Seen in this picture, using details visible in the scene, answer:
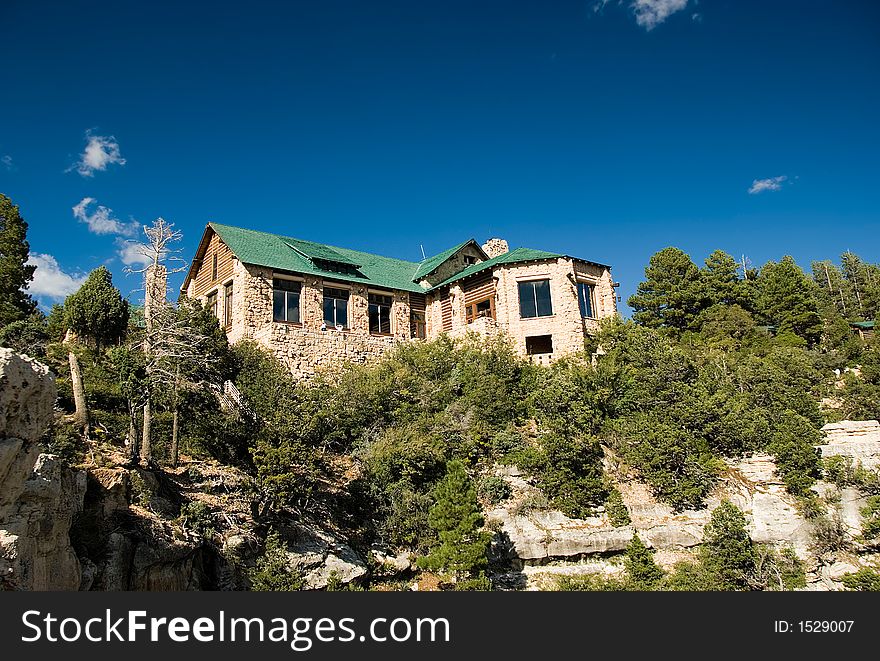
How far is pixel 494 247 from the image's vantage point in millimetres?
39469

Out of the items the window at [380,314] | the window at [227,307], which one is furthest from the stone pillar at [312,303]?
the window at [227,307]

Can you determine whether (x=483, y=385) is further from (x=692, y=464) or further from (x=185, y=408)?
(x=185, y=408)

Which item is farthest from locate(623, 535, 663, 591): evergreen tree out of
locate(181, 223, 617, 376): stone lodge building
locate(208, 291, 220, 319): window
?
locate(208, 291, 220, 319): window

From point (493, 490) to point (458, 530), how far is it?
4.72 meters

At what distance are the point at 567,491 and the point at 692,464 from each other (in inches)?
184

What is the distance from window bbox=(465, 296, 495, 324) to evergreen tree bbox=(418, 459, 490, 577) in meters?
15.2

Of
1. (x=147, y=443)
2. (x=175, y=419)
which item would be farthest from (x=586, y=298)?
(x=147, y=443)

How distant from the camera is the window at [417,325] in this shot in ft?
115

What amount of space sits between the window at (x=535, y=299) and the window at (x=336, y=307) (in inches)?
355

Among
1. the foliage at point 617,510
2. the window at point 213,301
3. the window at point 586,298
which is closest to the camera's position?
the foliage at point 617,510

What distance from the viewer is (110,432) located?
19.4 m

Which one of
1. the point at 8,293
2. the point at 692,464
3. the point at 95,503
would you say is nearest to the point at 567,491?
the point at 692,464

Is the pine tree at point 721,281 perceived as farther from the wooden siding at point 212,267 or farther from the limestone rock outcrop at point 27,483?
the limestone rock outcrop at point 27,483

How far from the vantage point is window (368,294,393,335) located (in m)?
33.5
